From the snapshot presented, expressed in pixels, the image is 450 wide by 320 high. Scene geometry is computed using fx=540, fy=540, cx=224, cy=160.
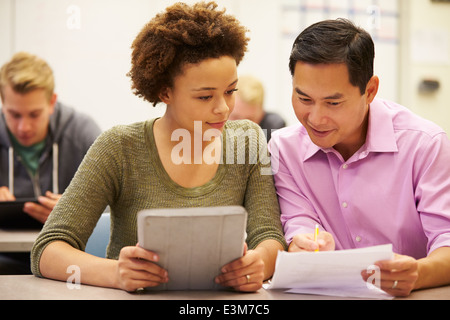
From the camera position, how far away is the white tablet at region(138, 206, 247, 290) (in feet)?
3.25

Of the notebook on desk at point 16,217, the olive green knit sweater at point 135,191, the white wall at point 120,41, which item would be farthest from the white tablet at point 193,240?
the white wall at point 120,41

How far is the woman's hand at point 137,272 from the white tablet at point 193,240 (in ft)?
0.06

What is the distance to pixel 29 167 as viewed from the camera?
2.93m

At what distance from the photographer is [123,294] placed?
108 centimetres

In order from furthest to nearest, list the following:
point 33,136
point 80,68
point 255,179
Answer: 1. point 80,68
2. point 33,136
3. point 255,179

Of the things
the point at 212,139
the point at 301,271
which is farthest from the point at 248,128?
the point at 301,271

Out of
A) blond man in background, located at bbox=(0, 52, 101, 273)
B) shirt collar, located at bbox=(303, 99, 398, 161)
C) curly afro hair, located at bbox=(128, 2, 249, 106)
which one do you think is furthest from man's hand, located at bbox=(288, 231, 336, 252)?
blond man in background, located at bbox=(0, 52, 101, 273)

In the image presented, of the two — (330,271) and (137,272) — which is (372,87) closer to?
(330,271)

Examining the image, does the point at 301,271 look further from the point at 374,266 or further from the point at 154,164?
the point at 154,164

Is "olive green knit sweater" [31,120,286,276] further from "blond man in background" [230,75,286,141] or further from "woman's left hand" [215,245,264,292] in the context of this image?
"blond man in background" [230,75,286,141]

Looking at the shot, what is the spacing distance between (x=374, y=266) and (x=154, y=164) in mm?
630

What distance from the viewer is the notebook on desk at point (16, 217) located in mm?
2188

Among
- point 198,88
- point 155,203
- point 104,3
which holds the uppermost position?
point 104,3

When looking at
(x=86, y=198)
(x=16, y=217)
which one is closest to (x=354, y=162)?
(x=86, y=198)
